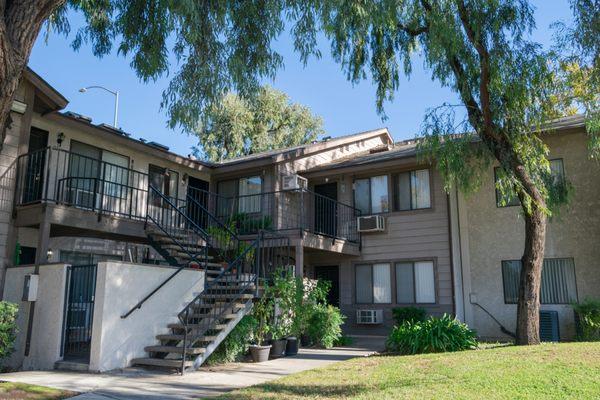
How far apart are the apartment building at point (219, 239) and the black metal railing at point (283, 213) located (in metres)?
0.06

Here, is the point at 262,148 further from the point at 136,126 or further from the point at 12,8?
the point at 12,8

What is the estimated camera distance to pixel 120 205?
1354 cm

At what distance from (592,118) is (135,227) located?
9.98m

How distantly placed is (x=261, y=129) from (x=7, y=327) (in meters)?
26.2

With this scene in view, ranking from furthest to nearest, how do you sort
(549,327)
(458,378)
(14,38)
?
(549,327), (458,378), (14,38)

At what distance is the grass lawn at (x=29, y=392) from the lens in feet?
21.6

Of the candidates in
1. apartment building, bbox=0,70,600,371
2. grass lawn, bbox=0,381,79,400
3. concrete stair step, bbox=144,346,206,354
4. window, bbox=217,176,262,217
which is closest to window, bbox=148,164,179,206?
apartment building, bbox=0,70,600,371

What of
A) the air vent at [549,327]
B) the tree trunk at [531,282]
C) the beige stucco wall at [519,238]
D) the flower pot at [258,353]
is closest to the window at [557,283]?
the beige stucco wall at [519,238]

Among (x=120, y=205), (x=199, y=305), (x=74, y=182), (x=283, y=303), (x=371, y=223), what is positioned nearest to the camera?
(x=199, y=305)

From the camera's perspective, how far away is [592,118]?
10773 millimetres

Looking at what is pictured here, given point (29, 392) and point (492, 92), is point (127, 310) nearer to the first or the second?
point (29, 392)

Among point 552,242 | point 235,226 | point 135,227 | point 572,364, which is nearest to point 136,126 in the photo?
point 235,226

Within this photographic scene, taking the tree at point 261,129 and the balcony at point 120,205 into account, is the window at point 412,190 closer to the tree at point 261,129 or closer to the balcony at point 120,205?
the balcony at point 120,205

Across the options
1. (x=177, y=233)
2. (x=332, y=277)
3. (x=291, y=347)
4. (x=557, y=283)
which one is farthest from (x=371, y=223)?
(x=177, y=233)
